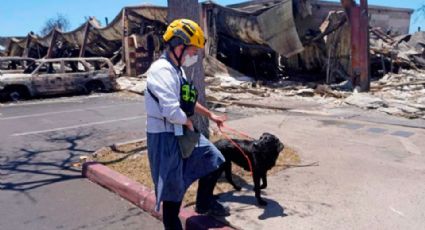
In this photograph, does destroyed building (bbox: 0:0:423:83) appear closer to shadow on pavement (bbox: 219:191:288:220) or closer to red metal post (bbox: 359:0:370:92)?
red metal post (bbox: 359:0:370:92)

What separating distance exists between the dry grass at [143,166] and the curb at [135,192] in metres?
0.15

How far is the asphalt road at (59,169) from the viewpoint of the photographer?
4355 mm

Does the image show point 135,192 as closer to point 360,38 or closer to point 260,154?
point 260,154

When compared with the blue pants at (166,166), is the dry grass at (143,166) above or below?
below

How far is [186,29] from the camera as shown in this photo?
3.22 metres

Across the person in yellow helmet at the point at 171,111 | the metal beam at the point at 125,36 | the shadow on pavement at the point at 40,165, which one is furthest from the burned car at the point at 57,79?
the person in yellow helmet at the point at 171,111

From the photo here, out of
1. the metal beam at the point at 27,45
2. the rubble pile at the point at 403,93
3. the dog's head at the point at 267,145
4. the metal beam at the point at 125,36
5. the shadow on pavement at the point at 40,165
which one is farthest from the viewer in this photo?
the metal beam at the point at 27,45

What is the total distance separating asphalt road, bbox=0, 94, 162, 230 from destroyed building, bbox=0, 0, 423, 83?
20.0 ft

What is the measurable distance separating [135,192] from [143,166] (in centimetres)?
96

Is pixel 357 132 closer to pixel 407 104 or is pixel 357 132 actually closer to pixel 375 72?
pixel 407 104

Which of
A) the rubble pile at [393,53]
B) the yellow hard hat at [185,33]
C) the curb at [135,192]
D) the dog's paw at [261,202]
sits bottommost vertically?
the curb at [135,192]

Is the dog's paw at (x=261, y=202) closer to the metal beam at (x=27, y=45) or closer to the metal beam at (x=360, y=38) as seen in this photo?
the metal beam at (x=360, y=38)

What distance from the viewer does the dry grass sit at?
4.82 meters

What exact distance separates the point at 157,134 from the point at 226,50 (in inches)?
620
